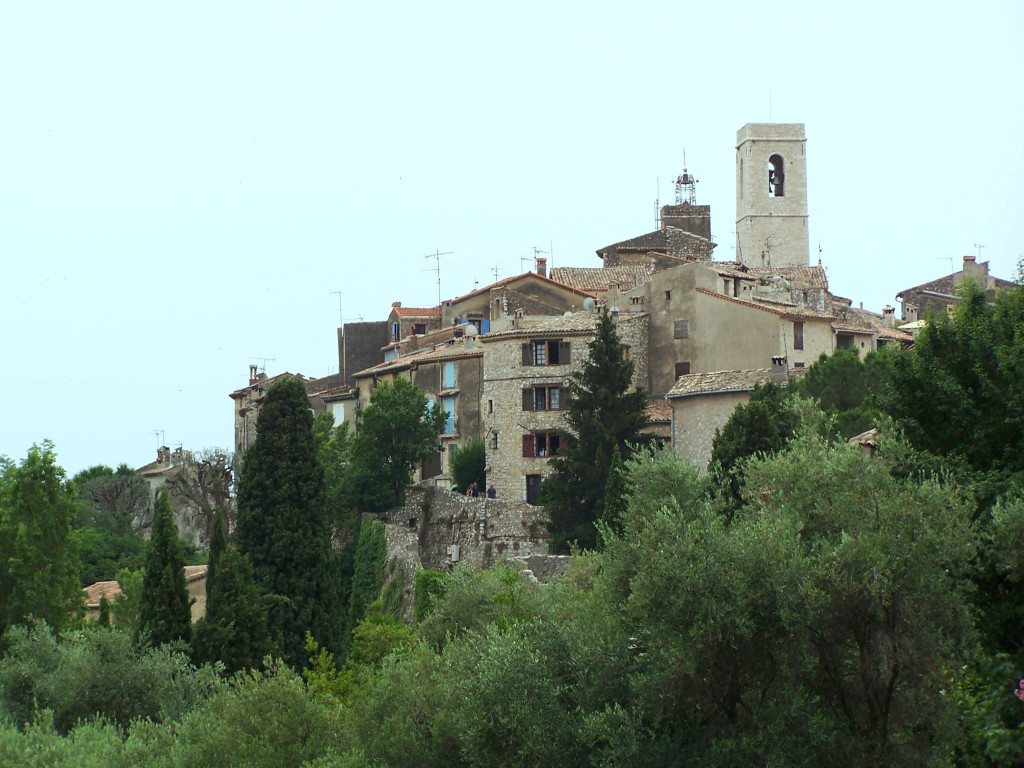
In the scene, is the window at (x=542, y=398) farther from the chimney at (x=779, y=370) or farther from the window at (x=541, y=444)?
the chimney at (x=779, y=370)

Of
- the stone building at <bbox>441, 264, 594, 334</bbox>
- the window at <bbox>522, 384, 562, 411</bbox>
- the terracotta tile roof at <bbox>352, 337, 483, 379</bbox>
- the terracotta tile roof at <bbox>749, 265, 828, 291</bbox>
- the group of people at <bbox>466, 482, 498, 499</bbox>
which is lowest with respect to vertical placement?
the group of people at <bbox>466, 482, 498, 499</bbox>

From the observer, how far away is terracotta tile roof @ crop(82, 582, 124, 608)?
66688mm

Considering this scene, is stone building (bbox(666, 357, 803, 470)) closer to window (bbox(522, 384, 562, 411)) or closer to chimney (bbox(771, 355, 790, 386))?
chimney (bbox(771, 355, 790, 386))

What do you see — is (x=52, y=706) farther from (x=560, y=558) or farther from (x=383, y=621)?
(x=560, y=558)

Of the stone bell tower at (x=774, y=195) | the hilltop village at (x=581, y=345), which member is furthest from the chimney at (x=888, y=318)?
the stone bell tower at (x=774, y=195)

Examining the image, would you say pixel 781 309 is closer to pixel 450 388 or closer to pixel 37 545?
pixel 450 388

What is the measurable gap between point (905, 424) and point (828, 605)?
5571 millimetres

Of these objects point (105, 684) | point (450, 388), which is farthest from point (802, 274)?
point (105, 684)

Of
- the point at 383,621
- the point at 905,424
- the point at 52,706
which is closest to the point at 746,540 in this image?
the point at 905,424

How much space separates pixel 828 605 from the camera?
894 inches

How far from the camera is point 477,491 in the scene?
215ft

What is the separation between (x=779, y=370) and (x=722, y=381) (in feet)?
6.28

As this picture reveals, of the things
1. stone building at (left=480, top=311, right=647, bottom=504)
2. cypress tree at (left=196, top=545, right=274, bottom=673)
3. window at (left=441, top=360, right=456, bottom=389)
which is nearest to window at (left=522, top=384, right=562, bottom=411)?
stone building at (left=480, top=311, right=647, bottom=504)

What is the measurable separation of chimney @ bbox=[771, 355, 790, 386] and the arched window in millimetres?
45159
